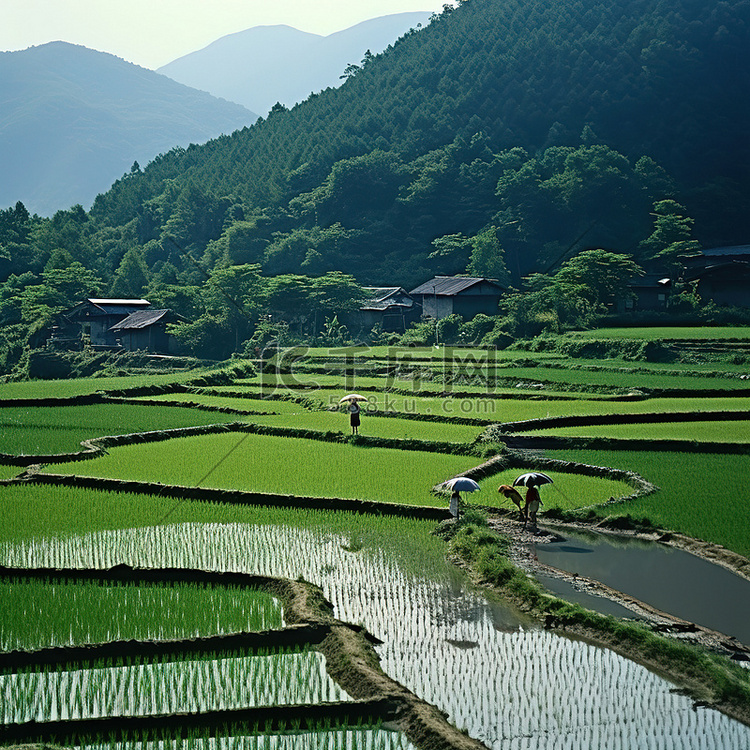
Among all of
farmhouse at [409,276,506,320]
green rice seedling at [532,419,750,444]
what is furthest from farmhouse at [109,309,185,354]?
green rice seedling at [532,419,750,444]

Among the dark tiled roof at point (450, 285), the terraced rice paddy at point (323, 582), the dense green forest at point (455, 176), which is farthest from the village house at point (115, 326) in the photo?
the terraced rice paddy at point (323, 582)

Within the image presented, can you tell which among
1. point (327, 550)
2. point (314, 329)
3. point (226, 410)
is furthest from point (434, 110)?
point (327, 550)

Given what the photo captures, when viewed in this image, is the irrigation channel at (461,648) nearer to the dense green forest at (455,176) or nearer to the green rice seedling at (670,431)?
the green rice seedling at (670,431)

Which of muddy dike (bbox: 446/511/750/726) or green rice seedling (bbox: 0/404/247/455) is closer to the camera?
muddy dike (bbox: 446/511/750/726)

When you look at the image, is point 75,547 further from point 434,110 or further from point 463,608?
point 434,110

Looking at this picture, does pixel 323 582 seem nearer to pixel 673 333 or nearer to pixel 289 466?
pixel 289 466

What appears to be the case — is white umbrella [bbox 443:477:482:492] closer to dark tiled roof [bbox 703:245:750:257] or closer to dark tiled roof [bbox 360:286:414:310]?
dark tiled roof [bbox 360:286:414:310]
